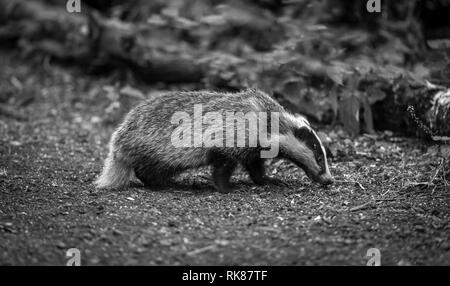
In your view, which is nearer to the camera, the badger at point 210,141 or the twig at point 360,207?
the twig at point 360,207

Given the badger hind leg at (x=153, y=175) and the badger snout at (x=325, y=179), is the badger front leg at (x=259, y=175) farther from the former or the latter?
the badger hind leg at (x=153, y=175)

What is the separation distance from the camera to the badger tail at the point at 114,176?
19.9 ft

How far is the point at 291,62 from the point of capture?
304 inches

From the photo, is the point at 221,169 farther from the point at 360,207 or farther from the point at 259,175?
the point at 360,207

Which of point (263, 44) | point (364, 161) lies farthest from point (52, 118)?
point (364, 161)

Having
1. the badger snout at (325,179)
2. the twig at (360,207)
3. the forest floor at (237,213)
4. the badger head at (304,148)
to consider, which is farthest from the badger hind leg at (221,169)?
the twig at (360,207)

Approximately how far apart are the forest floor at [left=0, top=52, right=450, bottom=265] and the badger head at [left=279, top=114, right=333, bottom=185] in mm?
203

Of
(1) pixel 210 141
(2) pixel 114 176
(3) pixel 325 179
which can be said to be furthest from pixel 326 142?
(2) pixel 114 176

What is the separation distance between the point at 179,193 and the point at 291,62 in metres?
2.87

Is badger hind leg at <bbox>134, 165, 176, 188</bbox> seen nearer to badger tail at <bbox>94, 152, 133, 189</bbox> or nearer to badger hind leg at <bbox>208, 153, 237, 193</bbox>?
badger tail at <bbox>94, 152, 133, 189</bbox>

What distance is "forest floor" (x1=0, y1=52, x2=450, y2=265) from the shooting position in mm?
4234

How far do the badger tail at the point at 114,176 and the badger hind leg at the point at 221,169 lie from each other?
1004mm

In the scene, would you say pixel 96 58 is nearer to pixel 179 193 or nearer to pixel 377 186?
pixel 179 193

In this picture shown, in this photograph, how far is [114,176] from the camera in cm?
610
